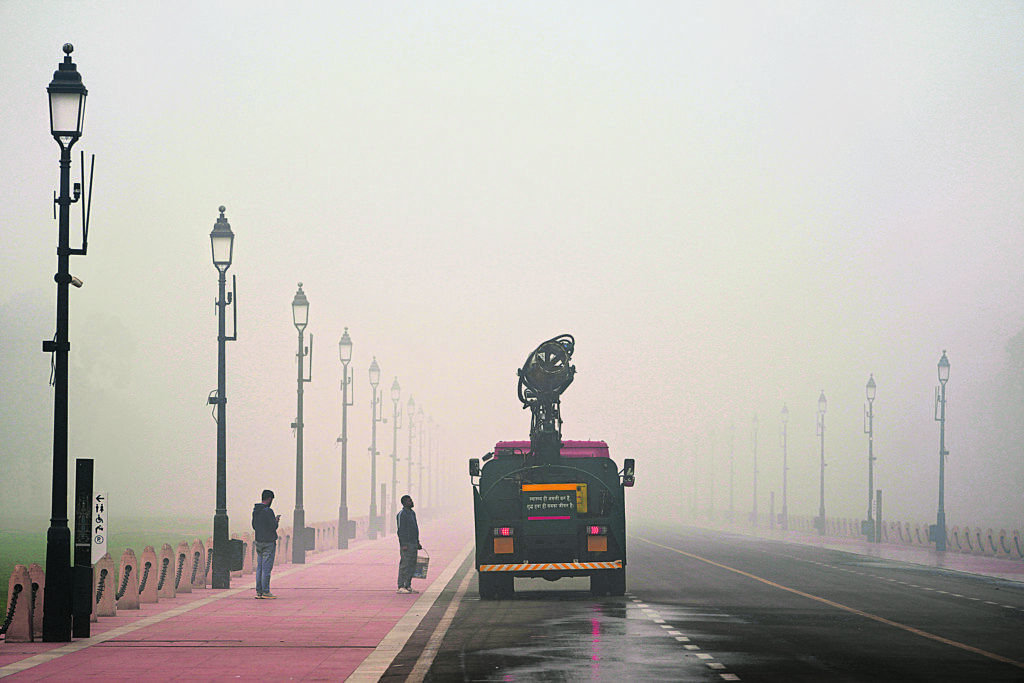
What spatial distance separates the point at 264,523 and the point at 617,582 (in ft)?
22.6

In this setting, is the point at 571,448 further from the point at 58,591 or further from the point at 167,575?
the point at 58,591

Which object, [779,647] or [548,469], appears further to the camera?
[548,469]

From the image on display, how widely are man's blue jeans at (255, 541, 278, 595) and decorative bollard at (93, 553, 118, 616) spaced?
4.48 m

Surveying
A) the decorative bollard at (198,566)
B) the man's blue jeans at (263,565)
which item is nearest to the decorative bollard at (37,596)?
the man's blue jeans at (263,565)

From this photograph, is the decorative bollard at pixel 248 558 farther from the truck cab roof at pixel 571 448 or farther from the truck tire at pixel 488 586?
the truck tire at pixel 488 586

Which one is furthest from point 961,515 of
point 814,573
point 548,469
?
point 548,469

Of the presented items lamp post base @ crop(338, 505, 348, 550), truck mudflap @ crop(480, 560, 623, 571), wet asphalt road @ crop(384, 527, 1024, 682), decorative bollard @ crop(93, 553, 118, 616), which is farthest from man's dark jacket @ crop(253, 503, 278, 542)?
lamp post base @ crop(338, 505, 348, 550)

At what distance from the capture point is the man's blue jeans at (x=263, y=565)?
2836 centimetres

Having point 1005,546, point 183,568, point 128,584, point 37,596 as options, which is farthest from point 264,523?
point 1005,546

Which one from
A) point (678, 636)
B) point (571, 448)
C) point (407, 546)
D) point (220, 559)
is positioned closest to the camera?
point (678, 636)

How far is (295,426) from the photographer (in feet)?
145

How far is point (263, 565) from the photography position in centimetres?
2848

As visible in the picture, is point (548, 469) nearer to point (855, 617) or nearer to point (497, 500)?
point (497, 500)

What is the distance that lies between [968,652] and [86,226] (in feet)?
41.4
